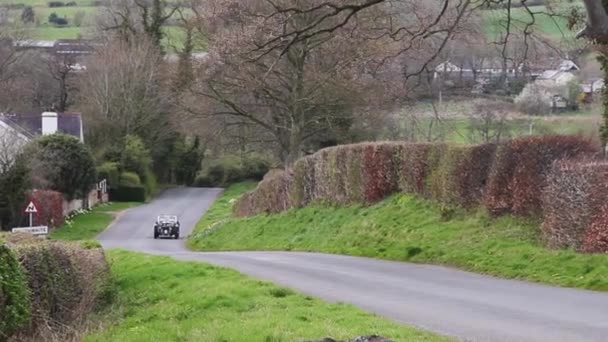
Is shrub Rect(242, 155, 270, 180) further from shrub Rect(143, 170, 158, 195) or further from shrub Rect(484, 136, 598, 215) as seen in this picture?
shrub Rect(484, 136, 598, 215)

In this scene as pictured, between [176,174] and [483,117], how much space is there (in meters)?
46.7

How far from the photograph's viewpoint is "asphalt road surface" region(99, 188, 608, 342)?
13.6 m

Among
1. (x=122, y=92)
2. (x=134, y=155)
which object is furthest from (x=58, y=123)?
(x=134, y=155)

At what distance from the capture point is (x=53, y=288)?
16844 mm

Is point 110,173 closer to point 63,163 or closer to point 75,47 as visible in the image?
point 63,163

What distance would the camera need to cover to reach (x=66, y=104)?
290 ft

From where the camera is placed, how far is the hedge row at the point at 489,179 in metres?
21.0

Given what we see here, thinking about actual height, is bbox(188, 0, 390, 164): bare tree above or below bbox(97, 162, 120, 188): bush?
above

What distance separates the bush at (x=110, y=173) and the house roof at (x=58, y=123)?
3246 mm

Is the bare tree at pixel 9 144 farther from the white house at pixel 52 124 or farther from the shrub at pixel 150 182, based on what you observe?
the shrub at pixel 150 182

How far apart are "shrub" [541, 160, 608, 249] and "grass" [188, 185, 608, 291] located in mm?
499

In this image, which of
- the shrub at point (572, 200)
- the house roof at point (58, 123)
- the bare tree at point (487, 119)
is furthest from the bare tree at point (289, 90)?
the house roof at point (58, 123)

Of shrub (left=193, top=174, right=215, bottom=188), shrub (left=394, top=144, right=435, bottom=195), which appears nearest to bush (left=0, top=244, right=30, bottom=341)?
shrub (left=394, top=144, right=435, bottom=195)

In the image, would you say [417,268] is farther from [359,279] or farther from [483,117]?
[483,117]
